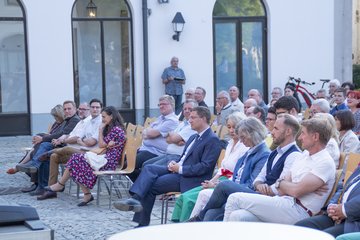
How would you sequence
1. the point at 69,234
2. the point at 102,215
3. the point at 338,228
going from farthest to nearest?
the point at 102,215 → the point at 69,234 → the point at 338,228

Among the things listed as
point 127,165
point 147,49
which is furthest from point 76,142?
point 147,49

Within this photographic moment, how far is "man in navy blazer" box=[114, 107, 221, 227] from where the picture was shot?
761cm

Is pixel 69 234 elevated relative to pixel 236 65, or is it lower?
lower

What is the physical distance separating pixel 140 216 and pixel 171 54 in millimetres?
11403

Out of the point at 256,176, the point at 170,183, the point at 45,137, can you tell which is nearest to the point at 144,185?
the point at 170,183

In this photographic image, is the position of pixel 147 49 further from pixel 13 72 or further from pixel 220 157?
pixel 220 157

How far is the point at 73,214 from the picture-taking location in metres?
8.95

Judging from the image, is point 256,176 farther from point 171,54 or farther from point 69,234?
point 171,54

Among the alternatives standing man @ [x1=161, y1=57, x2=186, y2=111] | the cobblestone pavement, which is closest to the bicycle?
standing man @ [x1=161, y1=57, x2=186, y2=111]

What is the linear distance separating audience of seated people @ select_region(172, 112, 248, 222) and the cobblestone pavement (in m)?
0.93

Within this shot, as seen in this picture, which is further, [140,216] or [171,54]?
[171,54]

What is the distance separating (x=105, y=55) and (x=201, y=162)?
468 inches

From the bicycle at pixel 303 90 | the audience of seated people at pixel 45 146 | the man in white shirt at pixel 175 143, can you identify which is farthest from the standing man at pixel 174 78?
the man in white shirt at pixel 175 143

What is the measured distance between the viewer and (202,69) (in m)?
19.3
